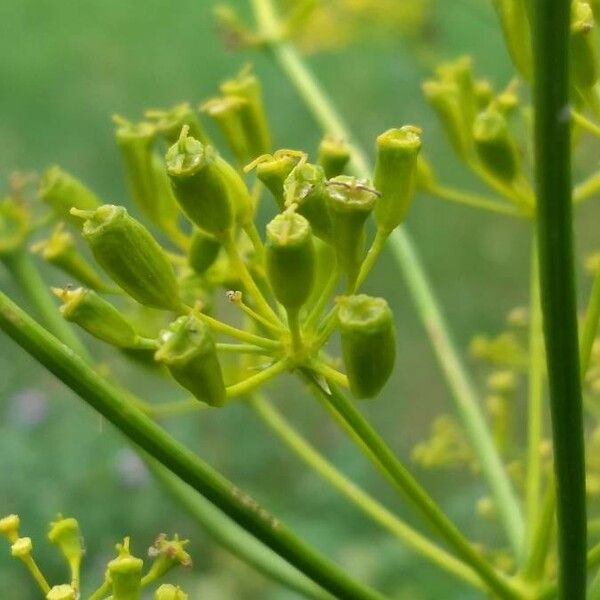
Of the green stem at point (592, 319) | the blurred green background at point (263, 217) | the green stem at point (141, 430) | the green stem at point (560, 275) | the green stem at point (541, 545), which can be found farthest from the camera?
the blurred green background at point (263, 217)

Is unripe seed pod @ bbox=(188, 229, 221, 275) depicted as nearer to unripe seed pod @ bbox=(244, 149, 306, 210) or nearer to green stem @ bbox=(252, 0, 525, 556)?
unripe seed pod @ bbox=(244, 149, 306, 210)

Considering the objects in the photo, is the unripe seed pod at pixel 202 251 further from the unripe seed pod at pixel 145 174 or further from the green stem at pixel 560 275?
the green stem at pixel 560 275

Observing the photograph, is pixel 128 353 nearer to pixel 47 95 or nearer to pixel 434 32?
pixel 434 32

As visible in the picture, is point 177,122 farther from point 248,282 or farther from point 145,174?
point 248,282

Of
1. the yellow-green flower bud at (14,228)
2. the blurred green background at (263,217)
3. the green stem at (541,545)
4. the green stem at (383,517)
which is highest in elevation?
the yellow-green flower bud at (14,228)

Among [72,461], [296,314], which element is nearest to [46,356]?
[296,314]

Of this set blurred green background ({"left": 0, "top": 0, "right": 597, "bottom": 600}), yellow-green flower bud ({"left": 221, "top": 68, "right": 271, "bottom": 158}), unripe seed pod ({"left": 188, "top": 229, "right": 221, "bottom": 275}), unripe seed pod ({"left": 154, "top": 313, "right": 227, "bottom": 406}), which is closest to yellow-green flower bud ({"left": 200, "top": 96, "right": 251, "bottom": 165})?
yellow-green flower bud ({"left": 221, "top": 68, "right": 271, "bottom": 158})

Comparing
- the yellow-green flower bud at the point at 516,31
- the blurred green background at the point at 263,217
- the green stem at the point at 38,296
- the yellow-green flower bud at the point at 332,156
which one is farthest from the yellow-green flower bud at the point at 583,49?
the blurred green background at the point at 263,217
